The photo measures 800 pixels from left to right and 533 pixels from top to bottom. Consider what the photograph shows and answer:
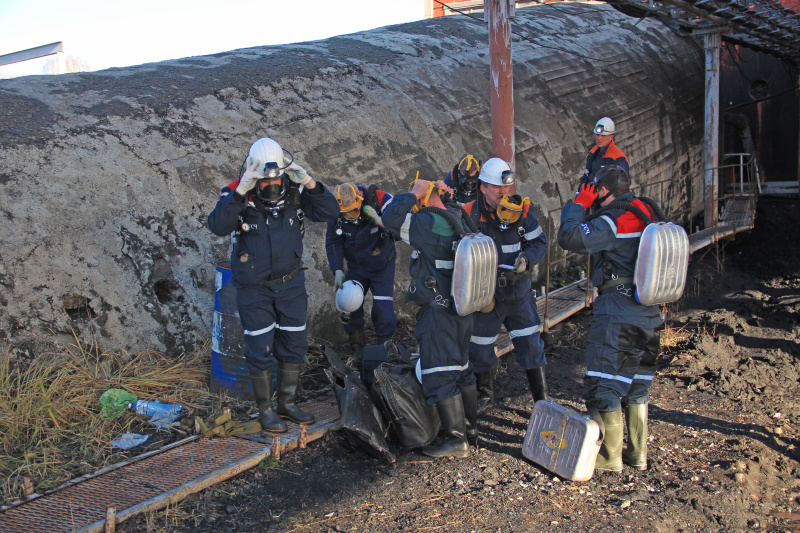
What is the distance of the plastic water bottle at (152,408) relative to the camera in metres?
4.35

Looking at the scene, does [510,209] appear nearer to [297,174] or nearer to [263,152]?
[297,174]

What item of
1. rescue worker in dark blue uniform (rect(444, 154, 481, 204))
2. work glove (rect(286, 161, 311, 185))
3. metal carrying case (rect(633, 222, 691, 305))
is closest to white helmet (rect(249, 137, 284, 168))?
work glove (rect(286, 161, 311, 185))

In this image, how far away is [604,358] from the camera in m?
4.07

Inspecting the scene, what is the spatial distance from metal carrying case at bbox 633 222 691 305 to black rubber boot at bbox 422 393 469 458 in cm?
137

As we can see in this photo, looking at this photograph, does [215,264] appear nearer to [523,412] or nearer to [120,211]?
[120,211]

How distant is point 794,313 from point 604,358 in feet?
19.3

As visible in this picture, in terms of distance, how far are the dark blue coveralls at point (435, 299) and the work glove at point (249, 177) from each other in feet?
2.84

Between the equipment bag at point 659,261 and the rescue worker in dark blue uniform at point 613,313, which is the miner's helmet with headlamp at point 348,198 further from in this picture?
the equipment bag at point 659,261

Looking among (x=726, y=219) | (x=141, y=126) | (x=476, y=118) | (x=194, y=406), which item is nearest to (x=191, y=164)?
(x=141, y=126)

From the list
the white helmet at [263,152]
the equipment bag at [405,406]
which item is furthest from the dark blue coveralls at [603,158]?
the white helmet at [263,152]

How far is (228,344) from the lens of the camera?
470 centimetres

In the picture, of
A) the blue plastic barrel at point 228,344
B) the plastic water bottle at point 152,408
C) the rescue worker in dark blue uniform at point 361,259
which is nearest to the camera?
the plastic water bottle at point 152,408

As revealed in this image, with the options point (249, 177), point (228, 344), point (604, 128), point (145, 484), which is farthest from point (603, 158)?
point (145, 484)

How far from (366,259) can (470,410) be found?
1624mm
